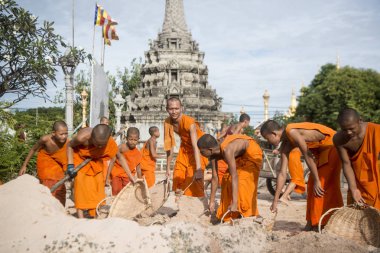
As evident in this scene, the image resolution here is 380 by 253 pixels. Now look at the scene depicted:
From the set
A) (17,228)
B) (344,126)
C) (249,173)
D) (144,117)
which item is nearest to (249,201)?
(249,173)

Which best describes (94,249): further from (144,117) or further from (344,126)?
(144,117)

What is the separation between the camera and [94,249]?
2816 mm

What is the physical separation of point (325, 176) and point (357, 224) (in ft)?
3.35

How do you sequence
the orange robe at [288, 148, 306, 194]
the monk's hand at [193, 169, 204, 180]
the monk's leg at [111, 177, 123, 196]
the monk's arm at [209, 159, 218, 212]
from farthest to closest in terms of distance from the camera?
the monk's leg at [111, 177, 123, 196]
the orange robe at [288, 148, 306, 194]
the monk's hand at [193, 169, 204, 180]
the monk's arm at [209, 159, 218, 212]

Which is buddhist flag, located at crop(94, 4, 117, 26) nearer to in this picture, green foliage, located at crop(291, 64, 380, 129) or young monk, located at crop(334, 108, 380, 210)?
young monk, located at crop(334, 108, 380, 210)

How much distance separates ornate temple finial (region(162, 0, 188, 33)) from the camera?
3227cm

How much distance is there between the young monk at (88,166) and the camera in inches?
223

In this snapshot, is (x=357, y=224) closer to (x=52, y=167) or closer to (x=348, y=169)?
(x=348, y=169)

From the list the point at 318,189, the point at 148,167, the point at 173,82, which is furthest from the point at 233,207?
the point at 173,82

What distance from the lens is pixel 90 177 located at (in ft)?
19.1

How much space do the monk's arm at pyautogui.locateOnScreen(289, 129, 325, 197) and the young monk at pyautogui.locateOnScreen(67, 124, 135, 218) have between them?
7.61ft

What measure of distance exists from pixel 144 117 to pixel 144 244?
25.6m

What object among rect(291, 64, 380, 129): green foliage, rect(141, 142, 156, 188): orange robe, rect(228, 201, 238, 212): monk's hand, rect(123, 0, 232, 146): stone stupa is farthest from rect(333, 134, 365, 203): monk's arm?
rect(123, 0, 232, 146): stone stupa

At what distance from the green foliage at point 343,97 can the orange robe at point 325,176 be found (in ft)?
72.4
